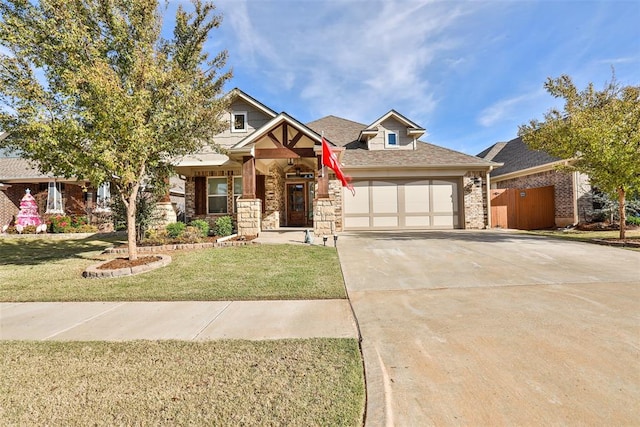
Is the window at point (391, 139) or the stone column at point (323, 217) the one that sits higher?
the window at point (391, 139)

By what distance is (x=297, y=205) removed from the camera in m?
16.4

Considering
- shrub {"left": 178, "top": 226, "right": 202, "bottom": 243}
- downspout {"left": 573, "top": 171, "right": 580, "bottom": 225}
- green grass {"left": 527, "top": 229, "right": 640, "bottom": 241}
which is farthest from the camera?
downspout {"left": 573, "top": 171, "right": 580, "bottom": 225}

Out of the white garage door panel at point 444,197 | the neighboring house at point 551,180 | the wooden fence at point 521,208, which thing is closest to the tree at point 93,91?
the white garage door panel at point 444,197

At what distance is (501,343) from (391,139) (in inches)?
585

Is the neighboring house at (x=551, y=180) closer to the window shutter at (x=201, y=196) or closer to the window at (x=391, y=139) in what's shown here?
the window at (x=391, y=139)

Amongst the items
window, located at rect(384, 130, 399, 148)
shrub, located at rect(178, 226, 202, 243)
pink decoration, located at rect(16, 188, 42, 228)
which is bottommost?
shrub, located at rect(178, 226, 202, 243)

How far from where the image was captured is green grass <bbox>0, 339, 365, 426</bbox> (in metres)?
2.09

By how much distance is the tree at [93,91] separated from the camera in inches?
235

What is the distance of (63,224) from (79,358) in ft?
51.6

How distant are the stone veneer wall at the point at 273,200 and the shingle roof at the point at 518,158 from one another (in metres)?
14.0

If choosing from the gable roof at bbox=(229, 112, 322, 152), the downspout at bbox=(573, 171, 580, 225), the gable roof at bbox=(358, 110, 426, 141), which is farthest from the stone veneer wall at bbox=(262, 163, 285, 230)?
the downspout at bbox=(573, 171, 580, 225)

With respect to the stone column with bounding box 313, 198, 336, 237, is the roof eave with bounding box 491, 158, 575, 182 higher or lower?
higher

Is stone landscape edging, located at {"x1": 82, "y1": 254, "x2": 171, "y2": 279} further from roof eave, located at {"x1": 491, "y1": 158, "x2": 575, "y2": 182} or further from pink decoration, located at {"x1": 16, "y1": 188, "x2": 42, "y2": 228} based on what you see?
roof eave, located at {"x1": 491, "y1": 158, "x2": 575, "y2": 182}

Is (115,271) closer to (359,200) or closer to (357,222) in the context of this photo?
(357,222)
